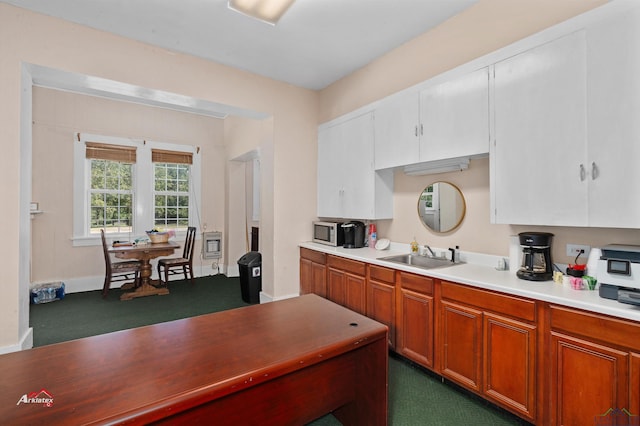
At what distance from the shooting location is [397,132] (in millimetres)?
3027

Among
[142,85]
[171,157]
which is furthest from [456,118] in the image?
[171,157]

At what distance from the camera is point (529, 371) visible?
1.81 meters

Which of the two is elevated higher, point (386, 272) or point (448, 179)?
point (448, 179)

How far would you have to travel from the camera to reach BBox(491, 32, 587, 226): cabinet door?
1841 mm

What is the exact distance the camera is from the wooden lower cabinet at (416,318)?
93.6 inches

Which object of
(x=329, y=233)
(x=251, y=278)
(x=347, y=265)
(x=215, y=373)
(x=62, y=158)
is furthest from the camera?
(x=62, y=158)

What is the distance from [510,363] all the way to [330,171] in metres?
2.84

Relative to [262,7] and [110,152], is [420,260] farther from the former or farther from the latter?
[110,152]

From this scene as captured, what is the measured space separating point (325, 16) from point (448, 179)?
6.28 ft

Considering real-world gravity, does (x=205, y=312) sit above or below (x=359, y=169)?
below

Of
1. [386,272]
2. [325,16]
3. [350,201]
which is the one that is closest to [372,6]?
[325,16]

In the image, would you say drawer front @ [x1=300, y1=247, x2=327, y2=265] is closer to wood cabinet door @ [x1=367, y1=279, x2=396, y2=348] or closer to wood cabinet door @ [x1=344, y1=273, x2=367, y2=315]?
wood cabinet door @ [x1=344, y1=273, x2=367, y2=315]

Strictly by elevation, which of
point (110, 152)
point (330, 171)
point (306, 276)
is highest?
point (110, 152)

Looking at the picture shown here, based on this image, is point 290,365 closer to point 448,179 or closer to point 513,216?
point 513,216
